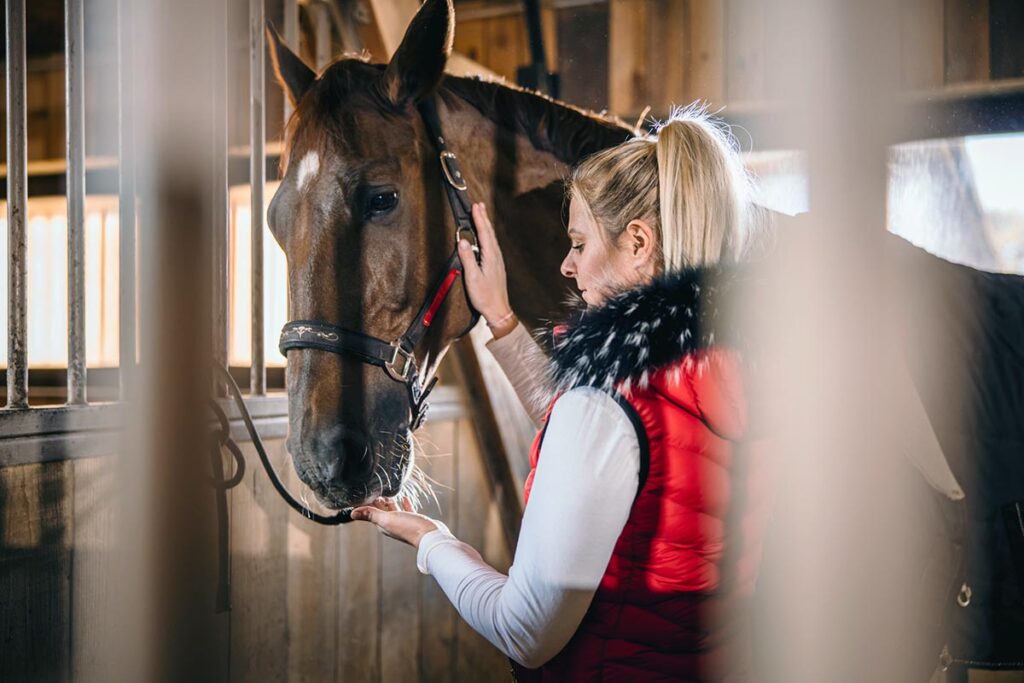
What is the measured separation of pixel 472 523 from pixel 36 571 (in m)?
0.93

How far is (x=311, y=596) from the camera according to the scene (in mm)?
1205

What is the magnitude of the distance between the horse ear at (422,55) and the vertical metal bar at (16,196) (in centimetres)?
38

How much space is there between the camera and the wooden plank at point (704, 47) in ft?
3.23

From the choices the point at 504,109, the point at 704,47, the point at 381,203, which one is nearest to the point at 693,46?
the point at 704,47

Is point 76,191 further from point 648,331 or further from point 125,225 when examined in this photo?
point 648,331

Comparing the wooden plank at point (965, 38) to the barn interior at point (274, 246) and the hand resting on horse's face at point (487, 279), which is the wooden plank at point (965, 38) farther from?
the hand resting on horse's face at point (487, 279)

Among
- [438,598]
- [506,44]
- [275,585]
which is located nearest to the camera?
[275,585]

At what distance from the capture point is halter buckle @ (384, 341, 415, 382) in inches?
34.6

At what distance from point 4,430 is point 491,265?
0.55 meters

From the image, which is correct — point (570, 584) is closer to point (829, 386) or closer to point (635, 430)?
point (635, 430)

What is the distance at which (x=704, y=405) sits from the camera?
0.57 meters

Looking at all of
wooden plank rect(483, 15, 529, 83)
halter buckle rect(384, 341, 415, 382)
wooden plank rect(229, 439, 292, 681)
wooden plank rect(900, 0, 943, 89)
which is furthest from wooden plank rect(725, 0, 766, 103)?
wooden plank rect(229, 439, 292, 681)

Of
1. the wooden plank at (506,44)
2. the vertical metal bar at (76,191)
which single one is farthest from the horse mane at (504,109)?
the wooden plank at (506,44)

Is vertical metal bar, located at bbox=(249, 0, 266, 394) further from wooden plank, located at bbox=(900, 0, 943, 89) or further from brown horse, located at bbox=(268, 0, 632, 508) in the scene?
wooden plank, located at bbox=(900, 0, 943, 89)
